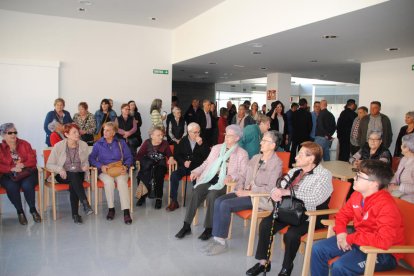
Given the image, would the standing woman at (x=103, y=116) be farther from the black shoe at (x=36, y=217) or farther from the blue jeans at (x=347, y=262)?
the blue jeans at (x=347, y=262)

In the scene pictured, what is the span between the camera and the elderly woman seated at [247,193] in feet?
11.4

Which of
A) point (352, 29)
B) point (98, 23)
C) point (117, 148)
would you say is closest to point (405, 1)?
point (352, 29)

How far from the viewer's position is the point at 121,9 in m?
7.11

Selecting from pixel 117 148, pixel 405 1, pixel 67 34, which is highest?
pixel 67 34

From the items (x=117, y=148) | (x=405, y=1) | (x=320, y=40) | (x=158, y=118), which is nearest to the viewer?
(x=405, y=1)

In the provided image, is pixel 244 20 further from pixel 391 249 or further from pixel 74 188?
pixel 391 249

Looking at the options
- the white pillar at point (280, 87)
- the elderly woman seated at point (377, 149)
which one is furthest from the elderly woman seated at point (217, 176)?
the white pillar at point (280, 87)

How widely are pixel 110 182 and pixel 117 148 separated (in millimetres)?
494

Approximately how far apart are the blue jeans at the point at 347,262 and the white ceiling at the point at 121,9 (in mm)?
5367

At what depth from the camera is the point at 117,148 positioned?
4770 mm

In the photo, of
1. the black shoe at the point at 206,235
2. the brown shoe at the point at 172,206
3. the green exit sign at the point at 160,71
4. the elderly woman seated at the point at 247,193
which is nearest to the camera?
the elderly woman seated at the point at 247,193

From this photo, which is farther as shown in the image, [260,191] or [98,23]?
[98,23]

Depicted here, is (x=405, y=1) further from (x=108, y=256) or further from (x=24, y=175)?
(x=24, y=175)

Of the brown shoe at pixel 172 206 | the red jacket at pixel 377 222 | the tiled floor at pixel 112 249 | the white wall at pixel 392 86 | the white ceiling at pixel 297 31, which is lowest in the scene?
the tiled floor at pixel 112 249
